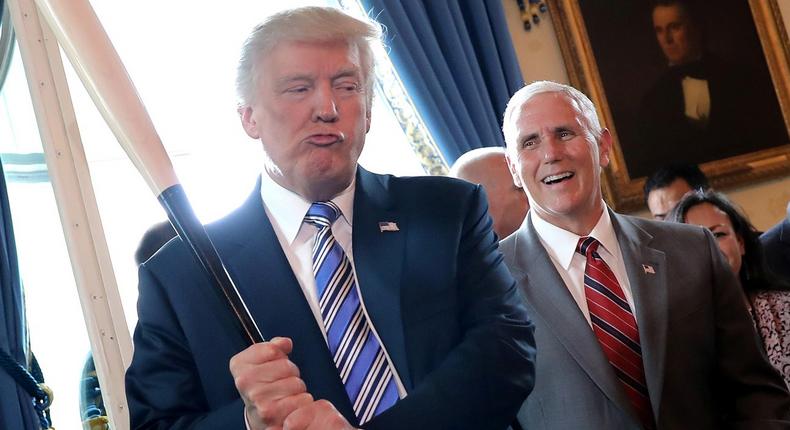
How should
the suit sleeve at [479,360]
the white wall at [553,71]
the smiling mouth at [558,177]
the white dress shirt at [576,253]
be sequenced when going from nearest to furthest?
the suit sleeve at [479,360]
the white dress shirt at [576,253]
the smiling mouth at [558,177]
the white wall at [553,71]

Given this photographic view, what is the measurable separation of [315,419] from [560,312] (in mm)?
1380

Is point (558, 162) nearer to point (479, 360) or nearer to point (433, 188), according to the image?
point (433, 188)

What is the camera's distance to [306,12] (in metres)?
2.17

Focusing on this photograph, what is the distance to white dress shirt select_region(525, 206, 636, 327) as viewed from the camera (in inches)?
119

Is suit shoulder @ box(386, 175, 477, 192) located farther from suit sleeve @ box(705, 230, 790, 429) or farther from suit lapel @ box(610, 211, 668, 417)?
suit sleeve @ box(705, 230, 790, 429)

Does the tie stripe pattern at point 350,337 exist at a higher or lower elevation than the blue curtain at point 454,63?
lower

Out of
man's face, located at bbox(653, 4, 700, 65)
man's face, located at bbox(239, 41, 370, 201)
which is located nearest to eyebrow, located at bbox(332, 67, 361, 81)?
man's face, located at bbox(239, 41, 370, 201)

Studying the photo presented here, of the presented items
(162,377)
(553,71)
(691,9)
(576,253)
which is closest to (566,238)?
(576,253)

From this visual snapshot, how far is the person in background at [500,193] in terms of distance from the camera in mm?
3924

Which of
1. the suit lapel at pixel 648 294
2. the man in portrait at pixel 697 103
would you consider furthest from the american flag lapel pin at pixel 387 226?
the man in portrait at pixel 697 103

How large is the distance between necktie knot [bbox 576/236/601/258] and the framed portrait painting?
122 inches

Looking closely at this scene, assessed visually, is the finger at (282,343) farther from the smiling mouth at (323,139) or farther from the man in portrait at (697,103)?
the man in portrait at (697,103)

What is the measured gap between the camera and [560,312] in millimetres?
2902

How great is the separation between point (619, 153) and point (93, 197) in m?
3.24
